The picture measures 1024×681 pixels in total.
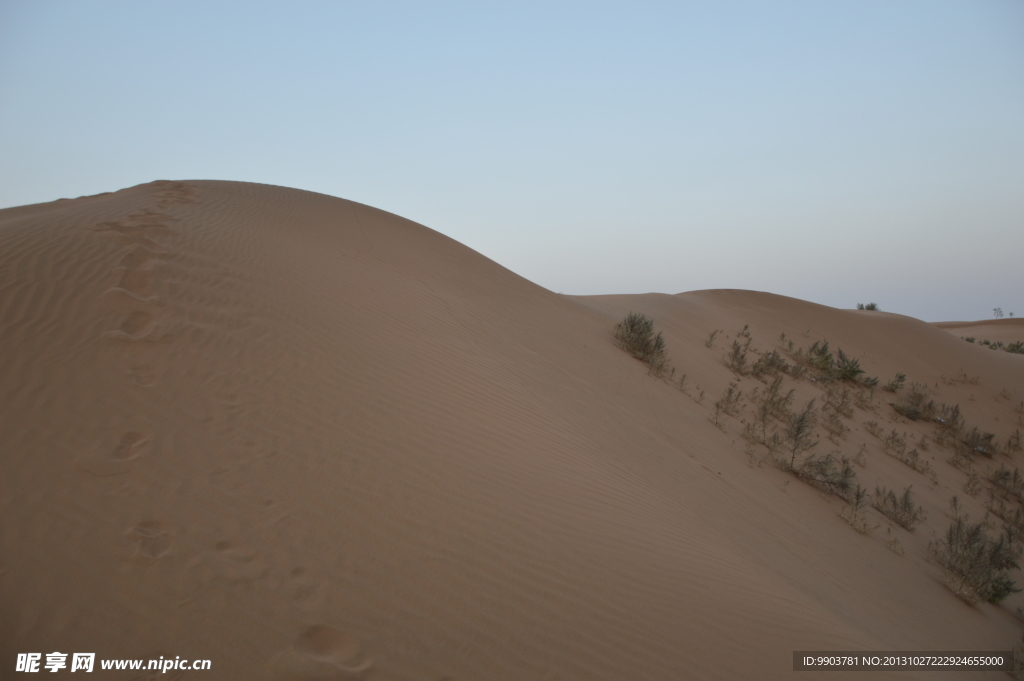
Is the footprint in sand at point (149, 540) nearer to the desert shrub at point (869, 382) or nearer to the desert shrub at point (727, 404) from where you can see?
the desert shrub at point (727, 404)

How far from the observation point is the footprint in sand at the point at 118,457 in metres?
3.16

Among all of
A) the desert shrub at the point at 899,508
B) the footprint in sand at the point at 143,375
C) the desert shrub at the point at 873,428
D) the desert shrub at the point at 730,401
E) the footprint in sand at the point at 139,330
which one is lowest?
the desert shrub at the point at 899,508

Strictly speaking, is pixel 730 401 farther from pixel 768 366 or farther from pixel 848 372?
pixel 848 372

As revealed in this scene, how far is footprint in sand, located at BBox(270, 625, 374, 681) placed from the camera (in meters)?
2.38

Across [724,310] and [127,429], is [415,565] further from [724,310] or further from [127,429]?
[724,310]

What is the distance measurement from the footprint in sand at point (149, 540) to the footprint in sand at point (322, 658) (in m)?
0.89

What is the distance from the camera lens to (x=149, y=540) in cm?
281

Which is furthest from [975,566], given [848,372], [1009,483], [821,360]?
[821,360]

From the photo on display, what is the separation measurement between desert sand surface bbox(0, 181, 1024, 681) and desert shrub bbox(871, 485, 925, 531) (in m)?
0.15

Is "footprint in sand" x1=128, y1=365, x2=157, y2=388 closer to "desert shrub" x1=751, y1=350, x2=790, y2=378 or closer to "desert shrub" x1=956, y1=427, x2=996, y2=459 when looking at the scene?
"desert shrub" x1=751, y1=350, x2=790, y2=378

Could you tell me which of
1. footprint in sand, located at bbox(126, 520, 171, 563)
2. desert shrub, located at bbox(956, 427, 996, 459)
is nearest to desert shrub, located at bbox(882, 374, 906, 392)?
desert shrub, located at bbox(956, 427, 996, 459)

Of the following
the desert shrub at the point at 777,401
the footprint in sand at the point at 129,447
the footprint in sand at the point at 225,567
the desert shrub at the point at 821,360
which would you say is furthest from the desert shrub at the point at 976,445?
the footprint in sand at the point at 129,447

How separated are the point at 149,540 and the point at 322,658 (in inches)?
45.7

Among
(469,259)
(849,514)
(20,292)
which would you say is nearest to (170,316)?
(20,292)
